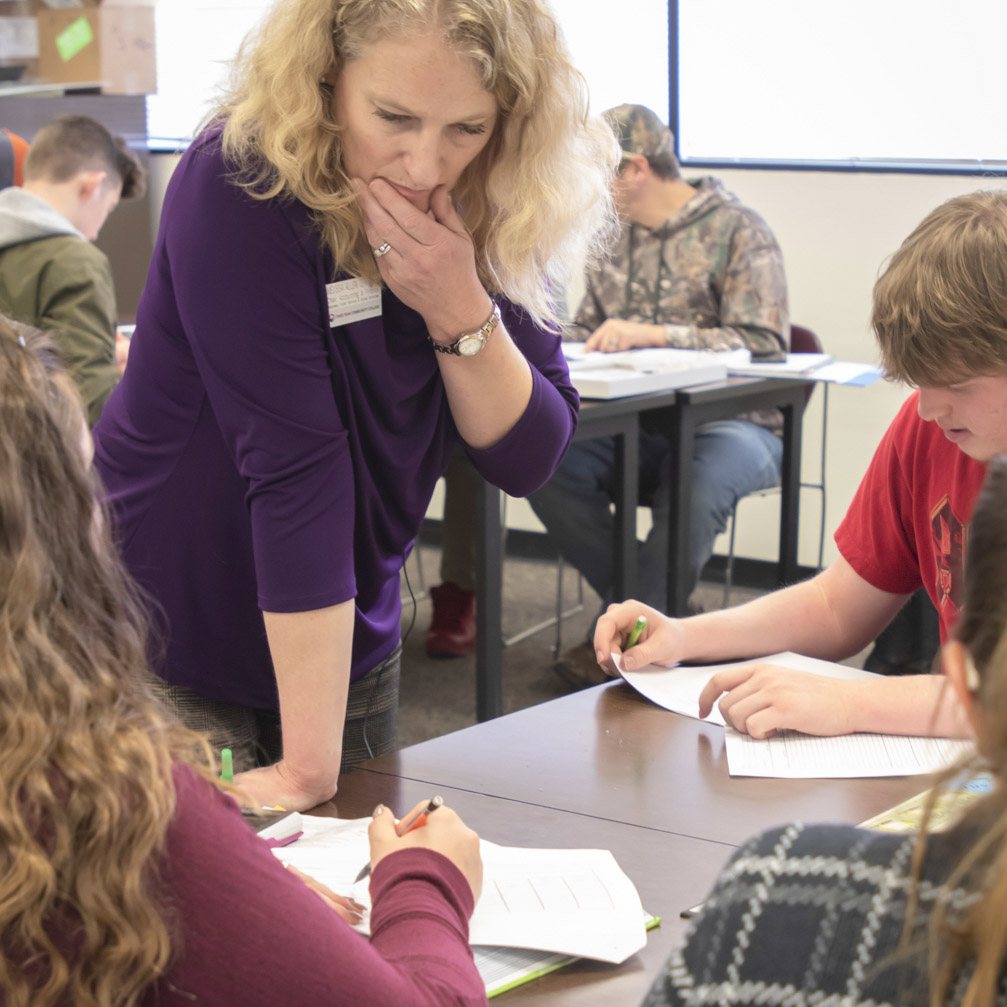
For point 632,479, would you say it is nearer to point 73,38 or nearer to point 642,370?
point 642,370

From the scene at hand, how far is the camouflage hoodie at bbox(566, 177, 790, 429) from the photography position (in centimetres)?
348

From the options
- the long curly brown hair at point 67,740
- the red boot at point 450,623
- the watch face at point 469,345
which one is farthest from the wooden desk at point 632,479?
the long curly brown hair at point 67,740

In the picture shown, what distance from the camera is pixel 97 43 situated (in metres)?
5.02

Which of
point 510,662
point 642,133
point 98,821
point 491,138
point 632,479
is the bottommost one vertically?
point 510,662

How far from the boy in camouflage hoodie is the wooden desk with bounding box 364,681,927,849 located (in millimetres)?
1794

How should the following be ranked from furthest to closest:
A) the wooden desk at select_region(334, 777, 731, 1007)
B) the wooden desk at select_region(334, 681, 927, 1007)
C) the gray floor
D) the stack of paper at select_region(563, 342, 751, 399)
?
the gray floor, the stack of paper at select_region(563, 342, 751, 399), the wooden desk at select_region(334, 681, 927, 1007), the wooden desk at select_region(334, 777, 731, 1007)

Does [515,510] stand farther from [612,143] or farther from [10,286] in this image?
[612,143]

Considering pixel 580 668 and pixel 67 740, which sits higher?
pixel 67 740

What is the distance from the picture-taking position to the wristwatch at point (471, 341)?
1.26 metres

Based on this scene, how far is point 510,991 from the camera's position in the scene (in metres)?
0.86

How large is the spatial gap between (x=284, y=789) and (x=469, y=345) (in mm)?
476

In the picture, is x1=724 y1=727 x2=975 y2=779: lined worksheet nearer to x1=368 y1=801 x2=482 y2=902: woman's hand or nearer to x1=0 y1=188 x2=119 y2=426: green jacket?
x1=368 y1=801 x2=482 y2=902: woman's hand

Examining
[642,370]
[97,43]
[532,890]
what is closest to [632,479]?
[642,370]

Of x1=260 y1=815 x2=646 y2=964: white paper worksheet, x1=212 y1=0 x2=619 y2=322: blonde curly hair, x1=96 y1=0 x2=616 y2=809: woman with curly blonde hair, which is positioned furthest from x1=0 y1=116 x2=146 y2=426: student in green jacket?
x1=260 y1=815 x2=646 y2=964: white paper worksheet
